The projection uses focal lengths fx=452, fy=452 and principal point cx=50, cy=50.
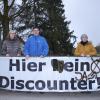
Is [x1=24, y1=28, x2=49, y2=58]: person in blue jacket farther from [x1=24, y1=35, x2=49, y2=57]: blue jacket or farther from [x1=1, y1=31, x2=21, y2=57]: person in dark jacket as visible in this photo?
[x1=1, y1=31, x2=21, y2=57]: person in dark jacket

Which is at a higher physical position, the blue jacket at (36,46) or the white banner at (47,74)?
the blue jacket at (36,46)

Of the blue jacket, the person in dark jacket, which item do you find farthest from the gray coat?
the blue jacket

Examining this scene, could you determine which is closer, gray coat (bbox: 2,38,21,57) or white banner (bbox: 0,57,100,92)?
white banner (bbox: 0,57,100,92)

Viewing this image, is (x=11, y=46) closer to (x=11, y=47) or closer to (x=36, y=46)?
(x=11, y=47)

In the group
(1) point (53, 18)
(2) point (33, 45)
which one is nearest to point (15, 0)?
(1) point (53, 18)

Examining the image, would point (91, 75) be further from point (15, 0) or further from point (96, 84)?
point (15, 0)

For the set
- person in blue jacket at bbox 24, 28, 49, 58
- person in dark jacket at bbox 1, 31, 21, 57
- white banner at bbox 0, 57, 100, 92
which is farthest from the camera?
person in dark jacket at bbox 1, 31, 21, 57

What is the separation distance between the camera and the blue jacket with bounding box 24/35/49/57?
14.3m

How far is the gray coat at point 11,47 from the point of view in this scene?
1440cm

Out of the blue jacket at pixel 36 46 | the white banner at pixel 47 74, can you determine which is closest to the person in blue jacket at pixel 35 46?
the blue jacket at pixel 36 46

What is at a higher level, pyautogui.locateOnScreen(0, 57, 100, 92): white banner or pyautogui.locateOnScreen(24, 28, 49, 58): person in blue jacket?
pyautogui.locateOnScreen(24, 28, 49, 58): person in blue jacket

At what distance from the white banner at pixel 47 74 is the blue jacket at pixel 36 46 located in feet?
0.99

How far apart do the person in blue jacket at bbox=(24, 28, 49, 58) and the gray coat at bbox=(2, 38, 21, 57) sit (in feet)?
1.18

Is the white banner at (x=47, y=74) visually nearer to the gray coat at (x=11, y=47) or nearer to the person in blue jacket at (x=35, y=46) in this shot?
the person in blue jacket at (x=35, y=46)
